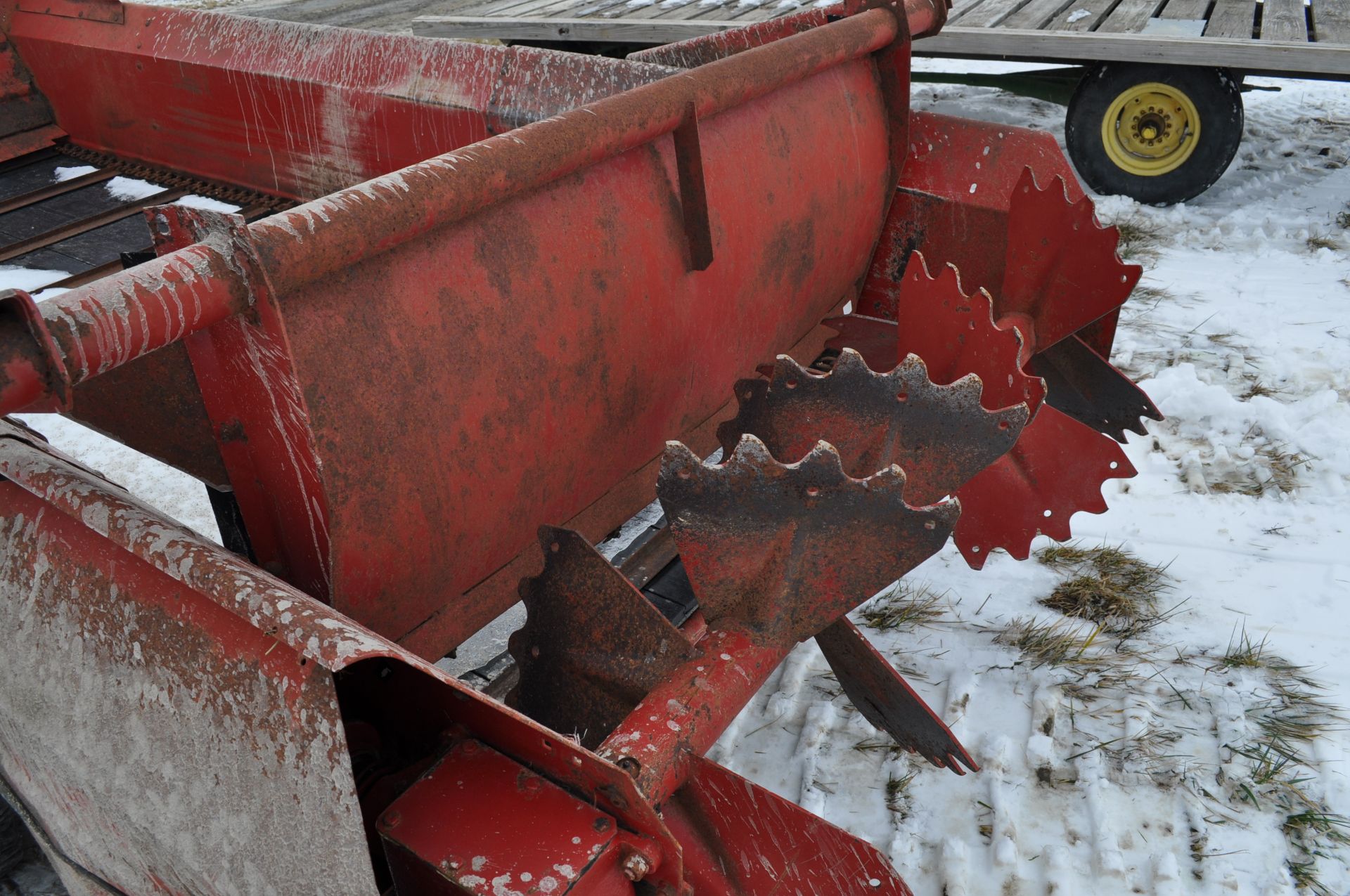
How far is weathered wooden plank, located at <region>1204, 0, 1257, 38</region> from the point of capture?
14.9ft

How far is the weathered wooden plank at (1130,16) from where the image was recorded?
15.4 ft

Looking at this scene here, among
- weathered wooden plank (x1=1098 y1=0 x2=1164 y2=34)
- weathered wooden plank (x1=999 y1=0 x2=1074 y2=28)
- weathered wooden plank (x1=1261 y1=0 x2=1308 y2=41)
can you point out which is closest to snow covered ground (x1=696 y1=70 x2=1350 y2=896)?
weathered wooden plank (x1=1261 y1=0 x2=1308 y2=41)

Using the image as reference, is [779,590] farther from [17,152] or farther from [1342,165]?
[1342,165]

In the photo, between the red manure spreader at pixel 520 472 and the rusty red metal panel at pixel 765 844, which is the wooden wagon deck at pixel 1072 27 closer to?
the red manure spreader at pixel 520 472

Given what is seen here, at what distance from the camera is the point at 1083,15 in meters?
4.88

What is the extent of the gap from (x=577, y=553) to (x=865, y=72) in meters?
1.55

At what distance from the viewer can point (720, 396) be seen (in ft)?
7.27

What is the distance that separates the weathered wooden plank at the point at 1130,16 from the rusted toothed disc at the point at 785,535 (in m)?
4.01

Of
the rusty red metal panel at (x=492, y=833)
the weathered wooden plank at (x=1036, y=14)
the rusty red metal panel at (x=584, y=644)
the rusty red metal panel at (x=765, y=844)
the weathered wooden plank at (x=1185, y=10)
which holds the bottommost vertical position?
the rusty red metal panel at (x=765, y=844)

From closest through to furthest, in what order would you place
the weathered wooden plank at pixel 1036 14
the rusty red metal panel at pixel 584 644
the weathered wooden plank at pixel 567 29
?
1. the rusty red metal panel at pixel 584 644
2. the weathered wooden plank at pixel 1036 14
3. the weathered wooden plank at pixel 567 29

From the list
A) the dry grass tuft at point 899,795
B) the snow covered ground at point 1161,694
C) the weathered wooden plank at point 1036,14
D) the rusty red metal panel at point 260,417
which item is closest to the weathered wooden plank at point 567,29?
the weathered wooden plank at point 1036,14

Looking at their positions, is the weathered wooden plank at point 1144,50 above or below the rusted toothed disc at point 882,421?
above

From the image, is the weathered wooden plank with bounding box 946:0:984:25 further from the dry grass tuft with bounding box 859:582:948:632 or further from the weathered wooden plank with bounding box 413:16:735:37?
the dry grass tuft with bounding box 859:582:948:632

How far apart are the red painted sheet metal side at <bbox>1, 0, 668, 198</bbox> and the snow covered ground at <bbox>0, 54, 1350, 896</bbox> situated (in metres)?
0.66
